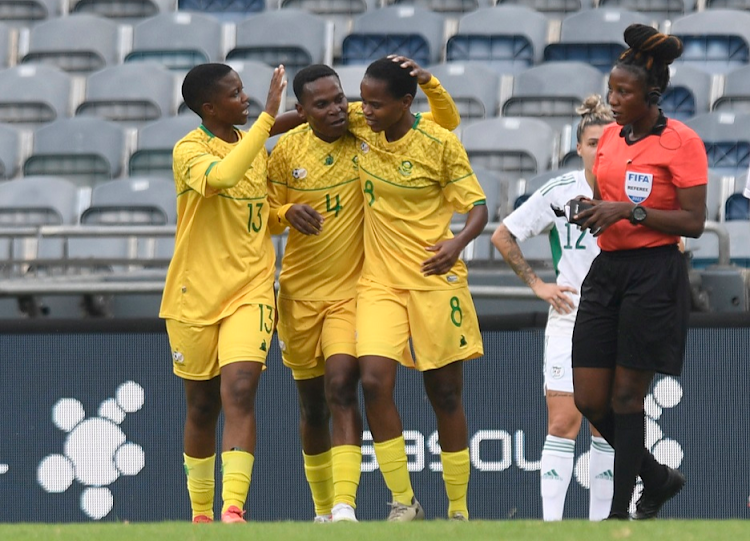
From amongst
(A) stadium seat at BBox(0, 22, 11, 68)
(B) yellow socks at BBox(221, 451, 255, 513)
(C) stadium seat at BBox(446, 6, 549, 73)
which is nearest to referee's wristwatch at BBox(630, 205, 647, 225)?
(B) yellow socks at BBox(221, 451, 255, 513)

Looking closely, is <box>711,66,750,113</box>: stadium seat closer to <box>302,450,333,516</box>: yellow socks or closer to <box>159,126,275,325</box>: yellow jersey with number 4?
<box>302,450,333,516</box>: yellow socks

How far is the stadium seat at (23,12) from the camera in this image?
42.7ft

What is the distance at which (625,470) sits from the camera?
16.0 feet

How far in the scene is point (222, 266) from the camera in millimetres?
5434

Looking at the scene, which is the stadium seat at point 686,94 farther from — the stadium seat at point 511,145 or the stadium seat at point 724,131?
the stadium seat at point 511,145

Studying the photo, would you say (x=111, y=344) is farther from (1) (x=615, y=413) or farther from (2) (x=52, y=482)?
(1) (x=615, y=413)

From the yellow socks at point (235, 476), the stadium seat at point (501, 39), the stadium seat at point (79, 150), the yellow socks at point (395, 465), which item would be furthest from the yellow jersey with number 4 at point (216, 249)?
the stadium seat at point (501, 39)

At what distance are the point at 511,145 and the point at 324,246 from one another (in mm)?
5017

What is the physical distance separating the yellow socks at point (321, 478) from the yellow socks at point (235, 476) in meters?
0.74

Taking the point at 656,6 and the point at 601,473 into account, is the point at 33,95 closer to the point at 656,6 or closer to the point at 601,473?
the point at 656,6

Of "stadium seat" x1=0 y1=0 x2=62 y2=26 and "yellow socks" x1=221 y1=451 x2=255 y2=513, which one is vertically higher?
"stadium seat" x1=0 y1=0 x2=62 y2=26

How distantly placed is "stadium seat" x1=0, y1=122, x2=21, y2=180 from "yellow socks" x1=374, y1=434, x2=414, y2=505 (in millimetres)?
6766

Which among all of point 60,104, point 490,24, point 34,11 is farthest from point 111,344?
point 34,11

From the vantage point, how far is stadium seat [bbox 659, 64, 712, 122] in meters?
11.0
